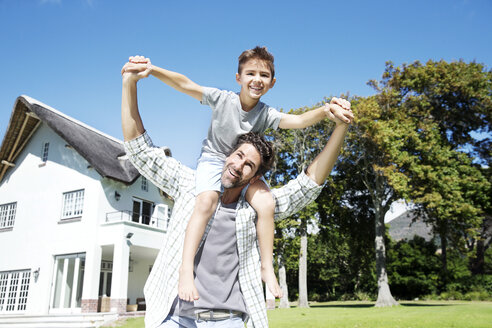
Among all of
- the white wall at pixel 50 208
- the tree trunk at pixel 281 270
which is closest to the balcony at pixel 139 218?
the white wall at pixel 50 208

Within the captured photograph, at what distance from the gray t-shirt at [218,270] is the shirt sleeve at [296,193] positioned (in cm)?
30

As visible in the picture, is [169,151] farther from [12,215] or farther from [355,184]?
[355,184]

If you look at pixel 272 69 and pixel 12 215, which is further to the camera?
pixel 12 215

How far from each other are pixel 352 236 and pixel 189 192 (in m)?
25.9

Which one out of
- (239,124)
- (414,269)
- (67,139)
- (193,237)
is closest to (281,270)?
(67,139)

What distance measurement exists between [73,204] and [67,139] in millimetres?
3464

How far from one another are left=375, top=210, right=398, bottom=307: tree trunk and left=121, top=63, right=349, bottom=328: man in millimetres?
21839

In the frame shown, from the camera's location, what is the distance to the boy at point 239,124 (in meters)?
2.03

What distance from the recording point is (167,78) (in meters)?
2.14

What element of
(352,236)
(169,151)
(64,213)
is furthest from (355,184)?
(64,213)

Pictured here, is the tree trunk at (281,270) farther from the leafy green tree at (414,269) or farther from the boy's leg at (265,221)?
the boy's leg at (265,221)

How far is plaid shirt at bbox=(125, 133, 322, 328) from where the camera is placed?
200 centimetres

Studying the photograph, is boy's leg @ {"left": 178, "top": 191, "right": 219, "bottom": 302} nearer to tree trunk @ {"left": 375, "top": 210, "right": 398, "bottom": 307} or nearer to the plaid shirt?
the plaid shirt

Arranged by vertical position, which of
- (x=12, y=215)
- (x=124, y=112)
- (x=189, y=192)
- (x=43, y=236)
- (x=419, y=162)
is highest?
(x=419, y=162)
